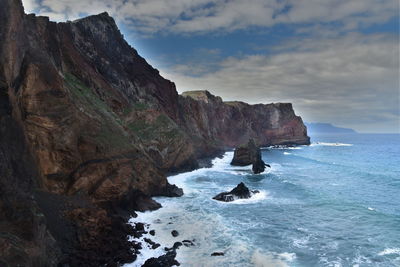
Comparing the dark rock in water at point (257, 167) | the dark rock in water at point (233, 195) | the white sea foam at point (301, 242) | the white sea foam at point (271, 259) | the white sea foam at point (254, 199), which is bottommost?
the white sea foam at point (271, 259)

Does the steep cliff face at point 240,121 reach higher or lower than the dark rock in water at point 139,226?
higher

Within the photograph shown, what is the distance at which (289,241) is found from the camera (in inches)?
1033

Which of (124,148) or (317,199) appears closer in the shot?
(124,148)

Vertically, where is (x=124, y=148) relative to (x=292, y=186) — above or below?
above

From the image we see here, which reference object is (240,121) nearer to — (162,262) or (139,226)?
(139,226)

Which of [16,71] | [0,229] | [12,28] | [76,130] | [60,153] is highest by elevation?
[12,28]

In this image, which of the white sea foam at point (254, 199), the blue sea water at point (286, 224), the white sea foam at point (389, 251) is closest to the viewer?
the blue sea water at point (286, 224)

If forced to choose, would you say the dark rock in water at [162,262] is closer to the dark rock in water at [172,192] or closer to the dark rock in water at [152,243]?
the dark rock in water at [152,243]

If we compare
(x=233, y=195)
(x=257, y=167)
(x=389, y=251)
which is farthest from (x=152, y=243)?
(x=257, y=167)

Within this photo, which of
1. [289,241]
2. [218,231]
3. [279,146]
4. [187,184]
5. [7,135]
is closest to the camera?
[7,135]

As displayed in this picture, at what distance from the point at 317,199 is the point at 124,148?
25997mm

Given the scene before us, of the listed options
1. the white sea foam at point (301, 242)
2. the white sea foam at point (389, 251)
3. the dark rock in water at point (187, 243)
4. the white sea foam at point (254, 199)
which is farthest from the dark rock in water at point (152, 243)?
the white sea foam at point (389, 251)

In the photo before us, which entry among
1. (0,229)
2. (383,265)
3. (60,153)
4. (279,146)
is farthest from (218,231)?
(279,146)

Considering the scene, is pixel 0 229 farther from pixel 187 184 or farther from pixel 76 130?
pixel 187 184
